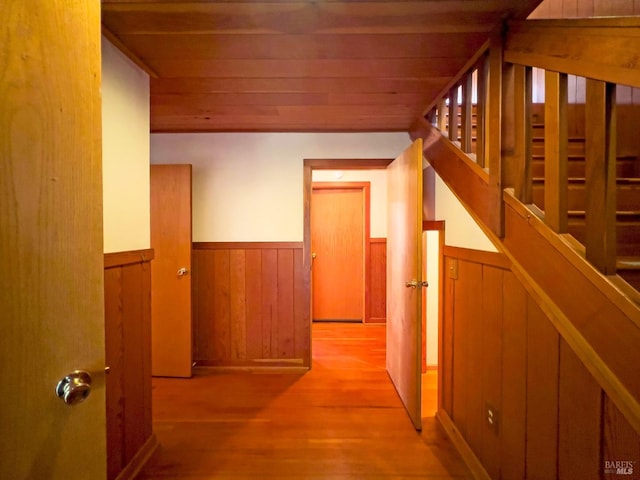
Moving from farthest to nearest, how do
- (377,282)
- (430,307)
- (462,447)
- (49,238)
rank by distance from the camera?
(377,282) → (430,307) → (462,447) → (49,238)

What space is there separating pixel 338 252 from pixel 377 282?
2.13 feet

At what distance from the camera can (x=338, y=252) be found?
440 centimetres

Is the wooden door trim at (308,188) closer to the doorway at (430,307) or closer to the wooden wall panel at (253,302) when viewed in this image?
the wooden wall panel at (253,302)

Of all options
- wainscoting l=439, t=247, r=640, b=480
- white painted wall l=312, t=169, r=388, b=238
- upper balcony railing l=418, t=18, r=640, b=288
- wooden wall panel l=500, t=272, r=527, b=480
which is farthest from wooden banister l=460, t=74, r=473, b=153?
white painted wall l=312, t=169, r=388, b=238

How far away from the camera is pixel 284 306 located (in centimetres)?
284

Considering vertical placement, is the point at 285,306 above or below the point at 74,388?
below

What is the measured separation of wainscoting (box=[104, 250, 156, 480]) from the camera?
1.44 m

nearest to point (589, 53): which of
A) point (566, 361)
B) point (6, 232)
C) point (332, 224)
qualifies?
point (566, 361)

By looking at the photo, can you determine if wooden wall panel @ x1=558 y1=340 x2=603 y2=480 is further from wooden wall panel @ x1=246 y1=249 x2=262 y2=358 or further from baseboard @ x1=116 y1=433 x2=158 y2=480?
wooden wall panel @ x1=246 y1=249 x2=262 y2=358

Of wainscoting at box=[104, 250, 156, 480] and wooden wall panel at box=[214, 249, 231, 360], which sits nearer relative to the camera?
wainscoting at box=[104, 250, 156, 480]

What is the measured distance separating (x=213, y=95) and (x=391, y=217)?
1.57 metres

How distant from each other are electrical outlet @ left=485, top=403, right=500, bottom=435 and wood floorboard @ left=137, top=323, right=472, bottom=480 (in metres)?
0.36

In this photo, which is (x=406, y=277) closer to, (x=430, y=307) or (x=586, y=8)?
(x=430, y=307)

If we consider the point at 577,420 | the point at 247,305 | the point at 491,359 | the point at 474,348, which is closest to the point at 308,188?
the point at 247,305
